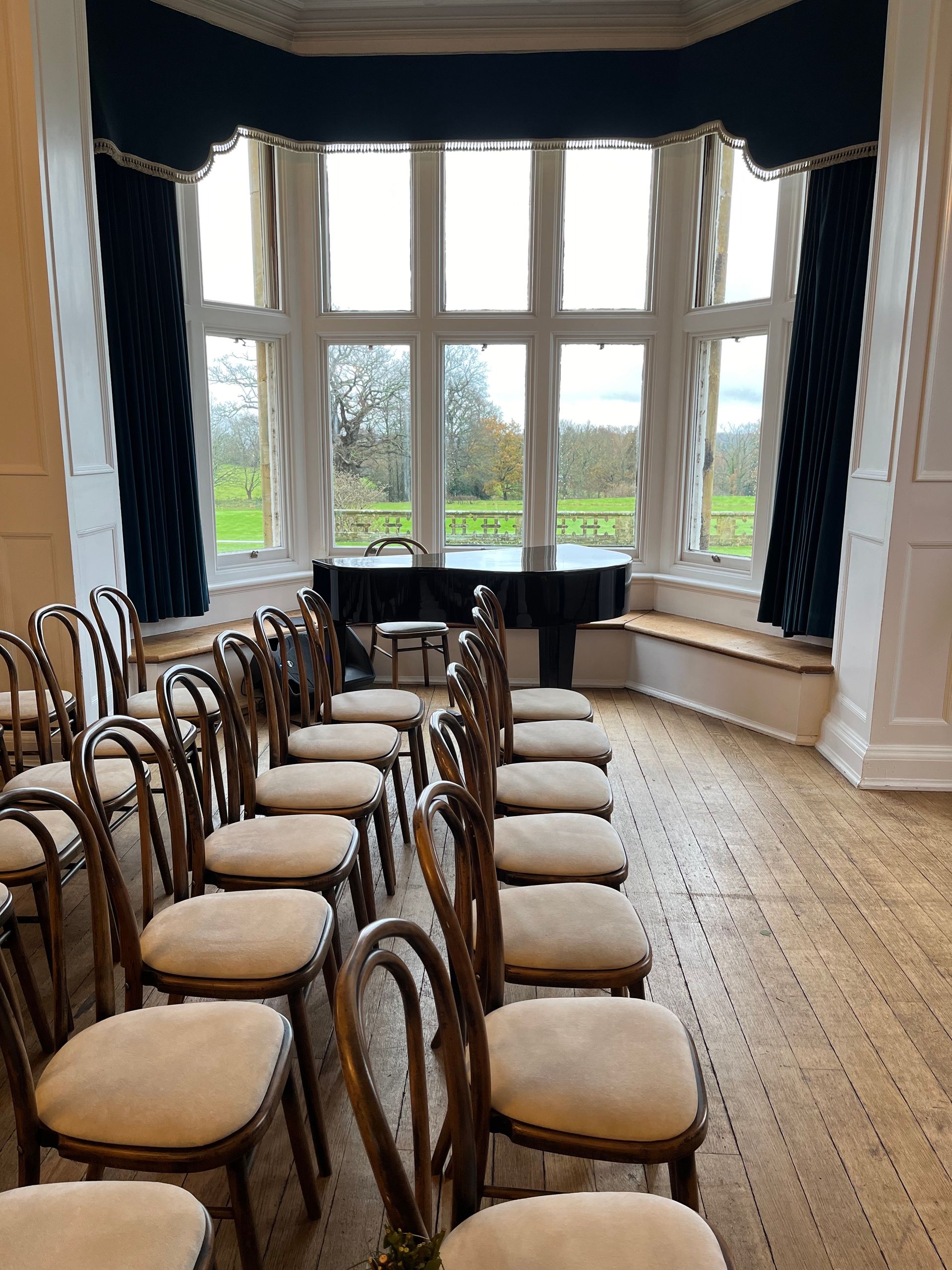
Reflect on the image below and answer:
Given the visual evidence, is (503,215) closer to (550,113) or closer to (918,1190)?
(550,113)

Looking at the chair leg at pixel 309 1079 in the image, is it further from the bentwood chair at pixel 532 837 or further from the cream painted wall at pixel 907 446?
the cream painted wall at pixel 907 446

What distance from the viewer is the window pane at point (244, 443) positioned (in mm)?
5141

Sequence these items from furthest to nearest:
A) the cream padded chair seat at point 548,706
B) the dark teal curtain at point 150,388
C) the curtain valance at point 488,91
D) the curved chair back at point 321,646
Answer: the dark teal curtain at point 150,388, the curtain valance at point 488,91, the cream padded chair seat at point 548,706, the curved chair back at point 321,646

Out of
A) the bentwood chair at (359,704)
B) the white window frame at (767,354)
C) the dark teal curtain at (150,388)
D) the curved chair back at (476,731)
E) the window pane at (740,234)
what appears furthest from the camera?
the window pane at (740,234)

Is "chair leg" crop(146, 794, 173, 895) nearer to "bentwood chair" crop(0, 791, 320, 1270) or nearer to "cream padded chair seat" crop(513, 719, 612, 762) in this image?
"bentwood chair" crop(0, 791, 320, 1270)

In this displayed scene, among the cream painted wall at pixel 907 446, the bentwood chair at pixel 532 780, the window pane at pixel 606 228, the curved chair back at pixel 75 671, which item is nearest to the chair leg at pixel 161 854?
the curved chair back at pixel 75 671

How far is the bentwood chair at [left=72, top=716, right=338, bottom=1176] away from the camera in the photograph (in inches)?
61.7

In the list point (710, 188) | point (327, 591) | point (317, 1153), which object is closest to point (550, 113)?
point (710, 188)

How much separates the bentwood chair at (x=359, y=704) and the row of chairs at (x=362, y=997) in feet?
1.60

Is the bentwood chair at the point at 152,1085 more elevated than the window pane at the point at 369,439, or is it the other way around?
the window pane at the point at 369,439

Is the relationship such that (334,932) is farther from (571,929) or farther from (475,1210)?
(475,1210)

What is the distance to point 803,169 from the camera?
424 cm

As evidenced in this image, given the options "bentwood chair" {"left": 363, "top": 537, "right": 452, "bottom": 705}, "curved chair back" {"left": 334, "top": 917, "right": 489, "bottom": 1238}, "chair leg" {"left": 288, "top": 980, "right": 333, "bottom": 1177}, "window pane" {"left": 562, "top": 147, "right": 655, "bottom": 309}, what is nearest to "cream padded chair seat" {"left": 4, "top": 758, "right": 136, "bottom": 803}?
"chair leg" {"left": 288, "top": 980, "right": 333, "bottom": 1177}

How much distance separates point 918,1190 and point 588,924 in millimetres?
806
